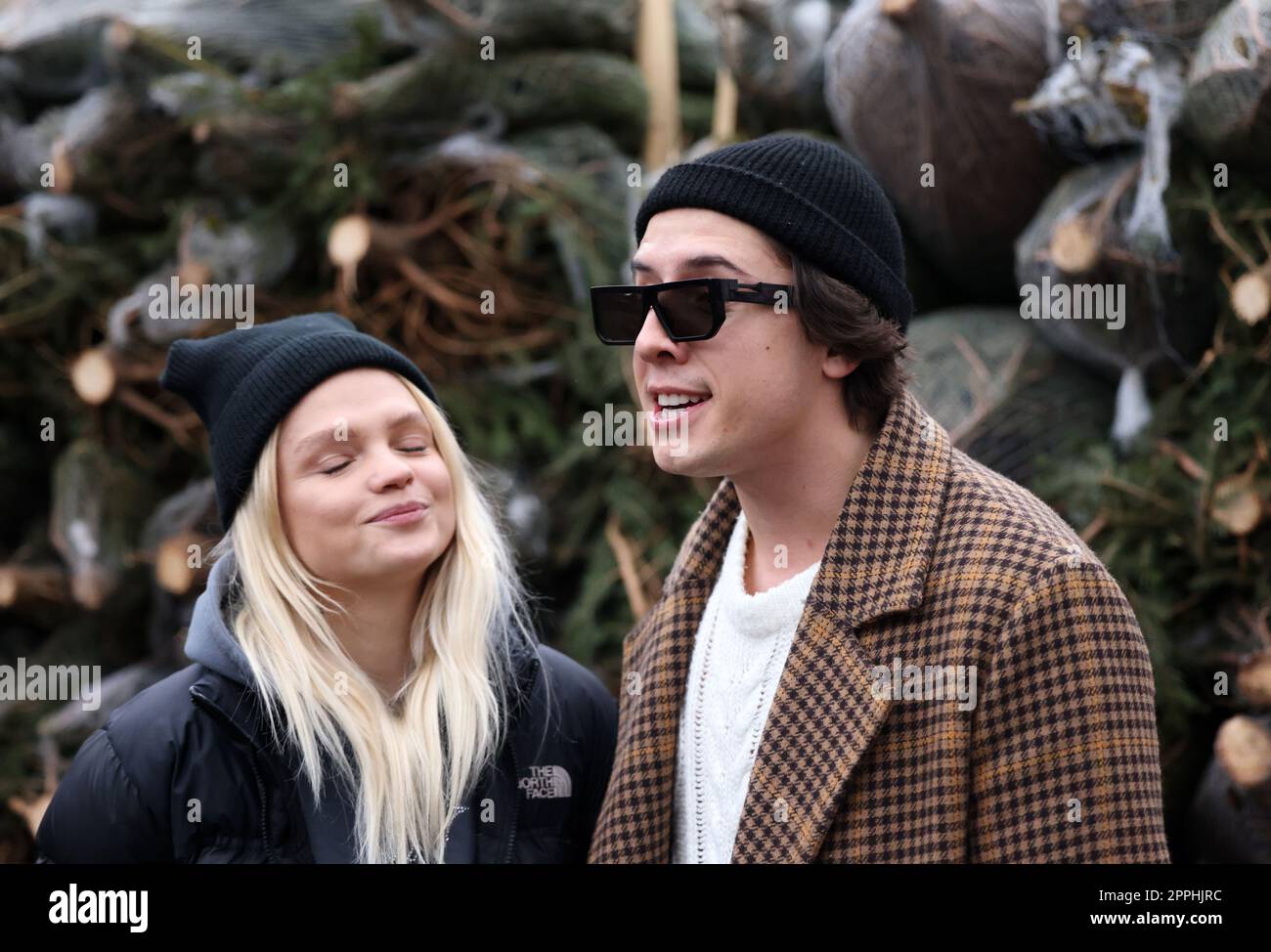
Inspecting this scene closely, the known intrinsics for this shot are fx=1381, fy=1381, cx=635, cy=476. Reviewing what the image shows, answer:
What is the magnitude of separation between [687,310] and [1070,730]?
32.0 inches

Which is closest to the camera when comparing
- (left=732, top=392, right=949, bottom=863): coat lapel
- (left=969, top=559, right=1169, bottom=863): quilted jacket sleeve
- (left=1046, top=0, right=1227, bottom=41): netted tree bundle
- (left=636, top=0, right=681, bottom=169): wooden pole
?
(left=969, top=559, right=1169, bottom=863): quilted jacket sleeve

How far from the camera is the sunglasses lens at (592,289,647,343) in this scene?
219 centimetres

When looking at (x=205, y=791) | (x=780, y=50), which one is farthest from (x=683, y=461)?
(x=780, y=50)

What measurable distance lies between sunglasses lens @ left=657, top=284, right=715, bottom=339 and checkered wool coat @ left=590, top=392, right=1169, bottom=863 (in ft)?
1.05

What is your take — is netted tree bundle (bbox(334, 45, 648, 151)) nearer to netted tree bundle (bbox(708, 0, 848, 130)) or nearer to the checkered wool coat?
netted tree bundle (bbox(708, 0, 848, 130))

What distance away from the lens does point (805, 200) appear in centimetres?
207

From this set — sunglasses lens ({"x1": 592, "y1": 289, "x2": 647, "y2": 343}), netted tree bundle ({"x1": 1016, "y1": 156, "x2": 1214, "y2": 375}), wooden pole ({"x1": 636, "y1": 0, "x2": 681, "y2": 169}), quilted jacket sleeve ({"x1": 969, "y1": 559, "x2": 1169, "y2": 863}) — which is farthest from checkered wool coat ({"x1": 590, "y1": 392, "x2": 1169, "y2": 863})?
wooden pole ({"x1": 636, "y1": 0, "x2": 681, "y2": 169})

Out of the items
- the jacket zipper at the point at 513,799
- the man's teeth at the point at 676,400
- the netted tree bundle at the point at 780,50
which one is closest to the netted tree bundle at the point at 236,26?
the netted tree bundle at the point at 780,50

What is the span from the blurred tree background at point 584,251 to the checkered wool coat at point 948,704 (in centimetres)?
137

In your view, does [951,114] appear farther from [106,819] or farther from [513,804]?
[106,819]

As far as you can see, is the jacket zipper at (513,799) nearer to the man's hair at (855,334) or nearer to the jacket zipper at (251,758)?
the jacket zipper at (251,758)
